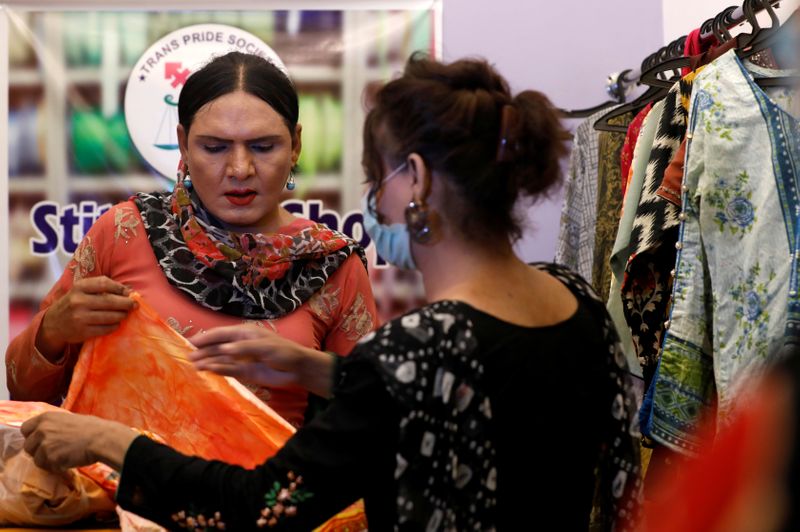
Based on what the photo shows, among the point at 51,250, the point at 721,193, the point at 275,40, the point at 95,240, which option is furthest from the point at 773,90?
the point at 51,250

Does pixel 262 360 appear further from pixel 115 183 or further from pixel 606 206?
pixel 115 183

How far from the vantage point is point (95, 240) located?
207cm

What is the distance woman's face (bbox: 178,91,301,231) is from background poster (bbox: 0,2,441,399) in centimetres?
162

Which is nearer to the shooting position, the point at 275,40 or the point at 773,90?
the point at 773,90

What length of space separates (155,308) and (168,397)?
0.20 metres

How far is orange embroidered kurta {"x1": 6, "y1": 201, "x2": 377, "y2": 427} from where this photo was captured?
200 cm

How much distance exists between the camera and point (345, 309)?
2.13m

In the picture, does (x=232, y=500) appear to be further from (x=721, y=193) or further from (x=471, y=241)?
(x=721, y=193)

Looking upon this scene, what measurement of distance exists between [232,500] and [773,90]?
161cm

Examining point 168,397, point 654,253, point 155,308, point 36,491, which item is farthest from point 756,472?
point 654,253

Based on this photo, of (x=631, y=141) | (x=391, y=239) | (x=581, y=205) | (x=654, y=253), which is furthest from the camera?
(x=581, y=205)

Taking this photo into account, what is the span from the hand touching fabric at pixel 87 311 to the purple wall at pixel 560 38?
2211 mm

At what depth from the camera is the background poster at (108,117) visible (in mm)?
3750

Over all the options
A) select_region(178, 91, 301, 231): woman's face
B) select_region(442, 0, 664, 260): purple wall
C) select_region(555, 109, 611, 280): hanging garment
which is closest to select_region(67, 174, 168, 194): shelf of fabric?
select_region(442, 0, 664, 260): purple wall
